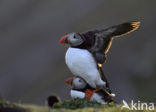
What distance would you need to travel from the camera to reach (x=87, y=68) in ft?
33.9

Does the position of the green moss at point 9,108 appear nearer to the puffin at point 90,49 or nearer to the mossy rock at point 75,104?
the mossy rock at point 75,104

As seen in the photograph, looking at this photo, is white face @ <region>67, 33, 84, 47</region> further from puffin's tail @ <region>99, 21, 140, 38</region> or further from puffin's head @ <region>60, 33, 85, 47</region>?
puffin's tail @ <region>99, 21, 140, 38</region>

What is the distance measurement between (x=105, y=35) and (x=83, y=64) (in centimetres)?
90

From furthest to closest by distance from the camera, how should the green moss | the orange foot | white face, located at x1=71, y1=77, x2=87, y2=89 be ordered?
white face, located at x1=71, y1=77, x2=87, y2=89 < the orange foot < the green moss

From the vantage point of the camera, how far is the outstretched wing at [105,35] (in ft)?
33.2

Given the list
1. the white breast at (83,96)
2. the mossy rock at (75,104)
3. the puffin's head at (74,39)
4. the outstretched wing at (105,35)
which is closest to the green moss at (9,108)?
the mossy rock at (75,104)

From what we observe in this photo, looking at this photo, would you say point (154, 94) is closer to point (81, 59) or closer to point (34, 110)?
point (81, 59)

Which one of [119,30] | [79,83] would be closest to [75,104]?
[79,83]

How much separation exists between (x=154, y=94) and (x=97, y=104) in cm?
1669

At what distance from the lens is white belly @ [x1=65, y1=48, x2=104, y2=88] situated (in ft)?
33.7

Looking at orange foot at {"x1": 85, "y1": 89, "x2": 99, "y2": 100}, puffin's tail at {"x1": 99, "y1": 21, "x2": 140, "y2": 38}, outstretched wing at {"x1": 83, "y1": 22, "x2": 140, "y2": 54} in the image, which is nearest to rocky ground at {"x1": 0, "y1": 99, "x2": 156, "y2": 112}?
orange foot at {"x1": 85, "y1": 89, "x2": 99, "y2": 100}

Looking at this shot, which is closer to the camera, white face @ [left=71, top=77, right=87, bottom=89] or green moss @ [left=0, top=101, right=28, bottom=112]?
green moss @ [left=0, top=101, right=28, bottom=112]

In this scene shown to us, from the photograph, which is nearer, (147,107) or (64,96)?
(147,107)

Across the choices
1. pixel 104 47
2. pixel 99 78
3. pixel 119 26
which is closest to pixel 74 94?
pixel 99 78
